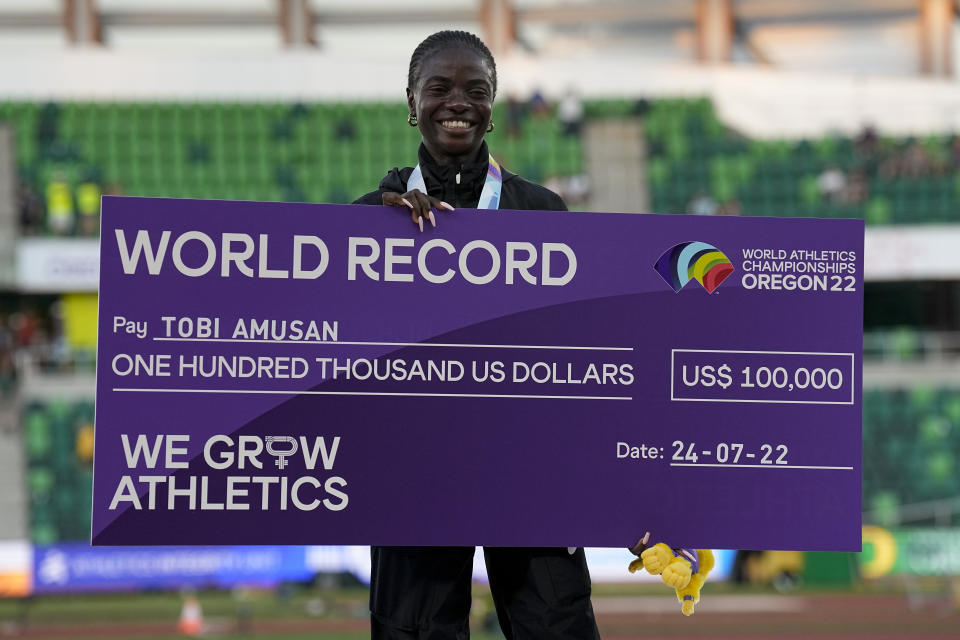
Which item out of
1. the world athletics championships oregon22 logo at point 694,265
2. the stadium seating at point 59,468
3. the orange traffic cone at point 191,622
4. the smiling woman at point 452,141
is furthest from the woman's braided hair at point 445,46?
the stadium seating at point 59,468

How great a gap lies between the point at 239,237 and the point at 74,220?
17868 millimetres

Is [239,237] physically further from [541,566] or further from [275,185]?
[275,185]

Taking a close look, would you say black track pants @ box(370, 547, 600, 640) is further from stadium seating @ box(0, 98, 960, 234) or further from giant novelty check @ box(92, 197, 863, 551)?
stadium seating @ box(0, 98, 960, 234)

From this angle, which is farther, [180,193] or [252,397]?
[180,193]

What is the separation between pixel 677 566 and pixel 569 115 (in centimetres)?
1968

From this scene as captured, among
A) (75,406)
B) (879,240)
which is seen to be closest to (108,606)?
(75,406)

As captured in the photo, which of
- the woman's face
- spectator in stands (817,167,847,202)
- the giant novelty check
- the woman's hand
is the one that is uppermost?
spectator in stands (817,167,847,202)

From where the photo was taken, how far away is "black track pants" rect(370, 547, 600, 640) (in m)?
3.09

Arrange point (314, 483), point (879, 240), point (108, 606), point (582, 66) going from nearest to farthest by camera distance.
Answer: point (314, 483), point (108, 606), point (879, 240), point (582, 66)

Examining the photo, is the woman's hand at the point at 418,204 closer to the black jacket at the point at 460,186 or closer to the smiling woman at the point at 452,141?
the smiling woman at the point at 452,141

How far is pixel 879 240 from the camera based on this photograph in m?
20.0

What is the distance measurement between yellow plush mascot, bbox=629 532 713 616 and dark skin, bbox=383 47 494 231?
3.10ft

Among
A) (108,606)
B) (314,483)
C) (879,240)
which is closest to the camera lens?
(314,483)

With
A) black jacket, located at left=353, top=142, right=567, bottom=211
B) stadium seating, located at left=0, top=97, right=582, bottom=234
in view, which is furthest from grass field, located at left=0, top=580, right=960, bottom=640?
black jacket, located at left=353, top=142, right=567, bottom=211
